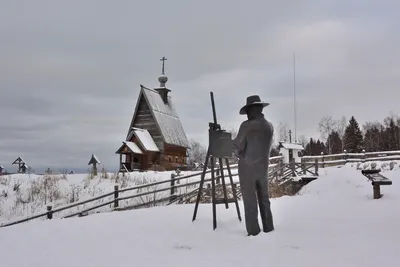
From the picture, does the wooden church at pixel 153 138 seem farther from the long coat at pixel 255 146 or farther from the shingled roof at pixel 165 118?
the long coat at pixel 255 146

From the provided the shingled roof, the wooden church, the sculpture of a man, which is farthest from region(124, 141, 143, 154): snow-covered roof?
the sculpture of a man

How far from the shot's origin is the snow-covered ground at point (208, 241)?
4.78m

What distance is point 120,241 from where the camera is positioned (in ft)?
19.7

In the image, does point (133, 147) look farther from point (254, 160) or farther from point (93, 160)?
point (254, 160)

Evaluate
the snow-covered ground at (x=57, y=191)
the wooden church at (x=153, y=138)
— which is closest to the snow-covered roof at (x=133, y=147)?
the wooden church at (x=153, y=138)

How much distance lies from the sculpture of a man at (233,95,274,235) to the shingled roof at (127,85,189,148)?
81.9 ft

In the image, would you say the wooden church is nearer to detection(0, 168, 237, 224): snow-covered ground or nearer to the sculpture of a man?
detection(0, 168, 237, 224): snow-covered ground

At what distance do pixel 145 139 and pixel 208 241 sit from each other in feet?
82.6

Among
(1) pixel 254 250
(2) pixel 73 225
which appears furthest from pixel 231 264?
(2) pixel 73 225

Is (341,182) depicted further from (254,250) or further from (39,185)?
(39,185)

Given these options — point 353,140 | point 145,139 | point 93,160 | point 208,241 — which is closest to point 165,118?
point 145,139

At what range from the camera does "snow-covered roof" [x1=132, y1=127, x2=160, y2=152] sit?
98.2ft

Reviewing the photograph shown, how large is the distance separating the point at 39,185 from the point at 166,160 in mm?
14135

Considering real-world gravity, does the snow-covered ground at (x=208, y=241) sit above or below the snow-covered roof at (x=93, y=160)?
below
